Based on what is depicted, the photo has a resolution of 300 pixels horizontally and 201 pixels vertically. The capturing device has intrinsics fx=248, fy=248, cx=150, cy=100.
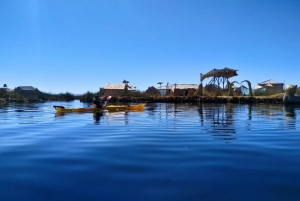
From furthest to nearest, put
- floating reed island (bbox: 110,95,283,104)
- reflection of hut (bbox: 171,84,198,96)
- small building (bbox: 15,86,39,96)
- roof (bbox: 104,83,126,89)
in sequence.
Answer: small building (bbox: 15,86,39,96)
roof (bbox: 104,83,126,89)
reflection of hut (bbox: 171,84,198,96)
floating reed island (bbox: 110,95,283,104)

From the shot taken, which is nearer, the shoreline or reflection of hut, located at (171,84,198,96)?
the shoreline

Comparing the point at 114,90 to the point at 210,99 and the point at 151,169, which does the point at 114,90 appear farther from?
the point at 151,169

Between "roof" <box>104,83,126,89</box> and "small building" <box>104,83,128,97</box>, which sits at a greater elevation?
"roof" <box>104,83,126,89</box>

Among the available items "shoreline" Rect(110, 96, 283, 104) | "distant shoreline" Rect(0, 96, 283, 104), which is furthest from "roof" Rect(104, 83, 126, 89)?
"shoreline" Rect(110, 96, 283, 104)

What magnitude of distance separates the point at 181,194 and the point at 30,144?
4.65 m

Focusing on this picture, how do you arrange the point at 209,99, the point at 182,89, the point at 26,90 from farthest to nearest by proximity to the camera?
the point at 26,90, the point at 182,89, the point at 209,99

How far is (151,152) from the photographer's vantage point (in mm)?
5242

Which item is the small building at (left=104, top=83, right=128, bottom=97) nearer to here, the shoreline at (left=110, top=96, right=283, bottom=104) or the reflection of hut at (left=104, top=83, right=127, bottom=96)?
the reflection of hut at (left=104, top=83, right=127, bottom=96)

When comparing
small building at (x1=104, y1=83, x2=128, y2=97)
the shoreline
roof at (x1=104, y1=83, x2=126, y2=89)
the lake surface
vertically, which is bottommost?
the lake surface

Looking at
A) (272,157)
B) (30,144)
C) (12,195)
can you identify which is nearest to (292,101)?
(272,157)

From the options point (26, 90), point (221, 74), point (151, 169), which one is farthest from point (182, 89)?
point (151, 169)

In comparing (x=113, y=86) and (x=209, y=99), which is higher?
(x=113, y=86)

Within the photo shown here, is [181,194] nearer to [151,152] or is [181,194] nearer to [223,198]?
[223,198]

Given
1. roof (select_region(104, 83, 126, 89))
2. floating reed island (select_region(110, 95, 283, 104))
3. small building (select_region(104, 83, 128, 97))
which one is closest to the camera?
floating reed island (select_region(110, 95, 283, 104))
